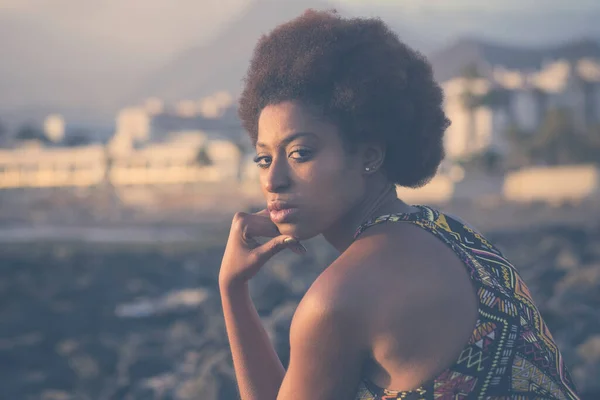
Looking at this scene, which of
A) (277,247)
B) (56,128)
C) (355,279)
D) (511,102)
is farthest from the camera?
(56,128)

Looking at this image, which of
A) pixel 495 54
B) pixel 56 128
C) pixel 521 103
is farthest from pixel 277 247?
pixel 495 54

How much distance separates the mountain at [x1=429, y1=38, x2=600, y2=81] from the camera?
12050 cm

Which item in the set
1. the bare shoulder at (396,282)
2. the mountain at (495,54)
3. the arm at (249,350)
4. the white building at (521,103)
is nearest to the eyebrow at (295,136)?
the bare shoulder at (396,282)

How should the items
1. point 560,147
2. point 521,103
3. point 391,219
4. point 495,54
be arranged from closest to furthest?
point 391,219
point 560,147
point 521,103
point 495,54

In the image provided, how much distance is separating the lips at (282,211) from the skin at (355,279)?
0.01 m

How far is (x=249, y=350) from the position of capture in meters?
1.94

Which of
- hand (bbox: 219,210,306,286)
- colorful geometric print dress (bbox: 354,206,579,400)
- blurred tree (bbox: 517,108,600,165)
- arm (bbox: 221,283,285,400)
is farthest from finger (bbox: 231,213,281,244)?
blurred tree (bbox: 517,108,600,165)

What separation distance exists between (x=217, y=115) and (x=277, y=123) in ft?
270

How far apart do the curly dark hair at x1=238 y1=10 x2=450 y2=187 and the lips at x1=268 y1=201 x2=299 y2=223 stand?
0.58 ft

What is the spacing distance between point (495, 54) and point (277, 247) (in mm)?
142021

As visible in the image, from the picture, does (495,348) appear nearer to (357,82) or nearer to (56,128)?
(357,82)

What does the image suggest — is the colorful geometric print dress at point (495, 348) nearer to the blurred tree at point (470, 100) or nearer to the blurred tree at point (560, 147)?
the blurred tree at point (560, 147)

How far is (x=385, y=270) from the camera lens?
4.78 ft

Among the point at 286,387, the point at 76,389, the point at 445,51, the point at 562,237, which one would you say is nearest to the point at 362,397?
the point at 286,387
